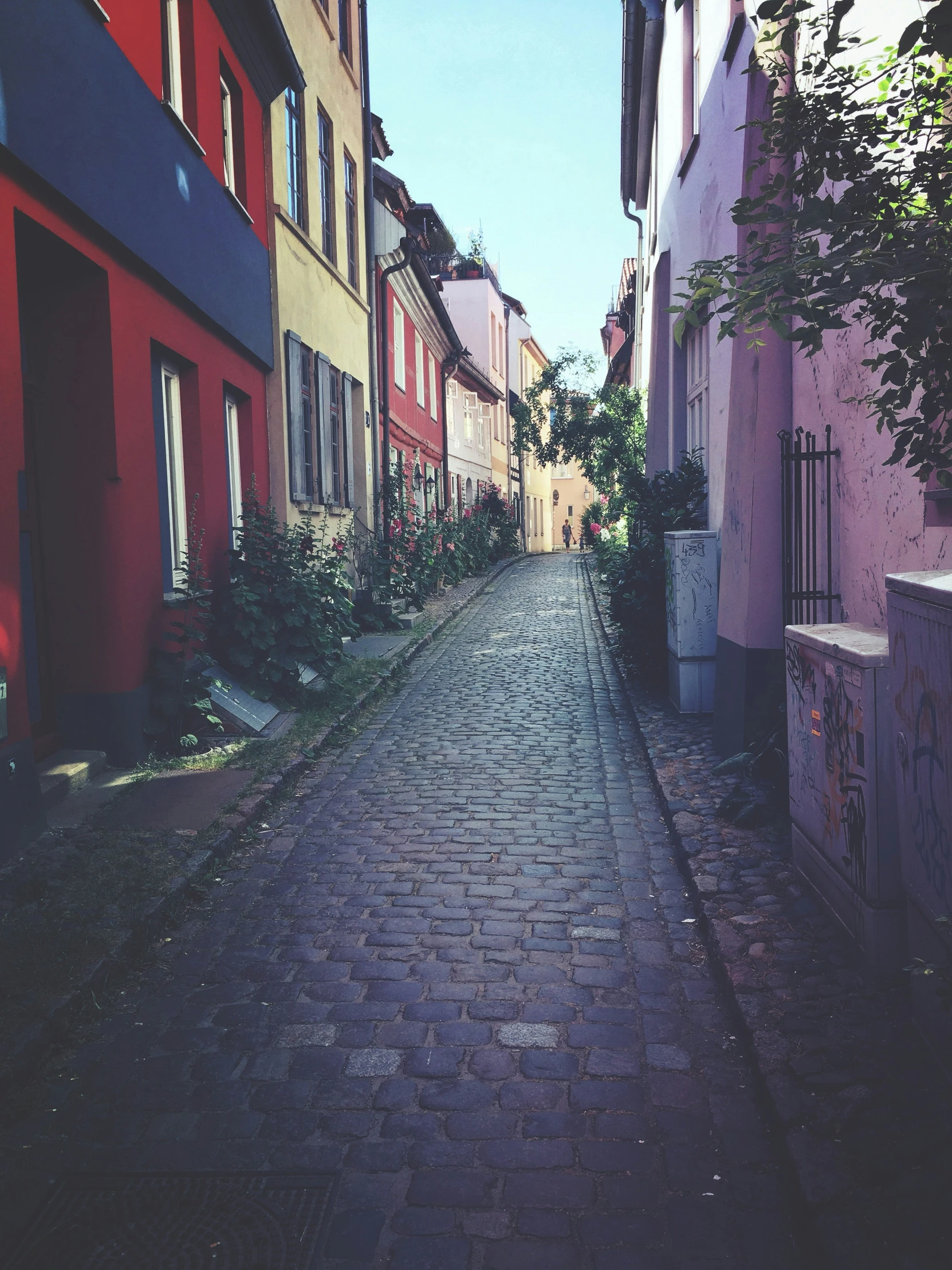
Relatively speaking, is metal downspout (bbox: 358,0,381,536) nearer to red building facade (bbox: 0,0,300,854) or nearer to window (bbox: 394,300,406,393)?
window (bbox: 394,300,406,393)

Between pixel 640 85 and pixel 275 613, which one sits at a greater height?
pixel 640 85

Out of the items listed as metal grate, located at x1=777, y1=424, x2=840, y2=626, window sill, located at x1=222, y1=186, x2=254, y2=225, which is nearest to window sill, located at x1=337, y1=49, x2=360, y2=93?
window sill, located at x1=222, y1=186, x2=254, y2=225

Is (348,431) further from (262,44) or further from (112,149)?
(112,149)

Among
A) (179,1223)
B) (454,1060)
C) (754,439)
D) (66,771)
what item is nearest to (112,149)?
(66,771)

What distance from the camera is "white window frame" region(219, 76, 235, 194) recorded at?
995 cm

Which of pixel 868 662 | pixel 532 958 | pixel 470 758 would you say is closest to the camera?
pixel 868 662

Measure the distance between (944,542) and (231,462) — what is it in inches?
303

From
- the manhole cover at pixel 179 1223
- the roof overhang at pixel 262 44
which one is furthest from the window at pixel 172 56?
the manhole cover at pixel 179 1223

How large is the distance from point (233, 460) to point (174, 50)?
11.8ft

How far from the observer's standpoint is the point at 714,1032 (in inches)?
138

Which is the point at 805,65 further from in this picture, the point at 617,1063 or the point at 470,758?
the point at 470,758

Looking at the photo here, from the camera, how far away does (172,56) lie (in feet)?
27.6

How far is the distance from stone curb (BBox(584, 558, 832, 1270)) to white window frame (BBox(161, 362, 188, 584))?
5.05 m

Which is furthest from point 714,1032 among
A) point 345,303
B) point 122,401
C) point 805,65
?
point 345,303
